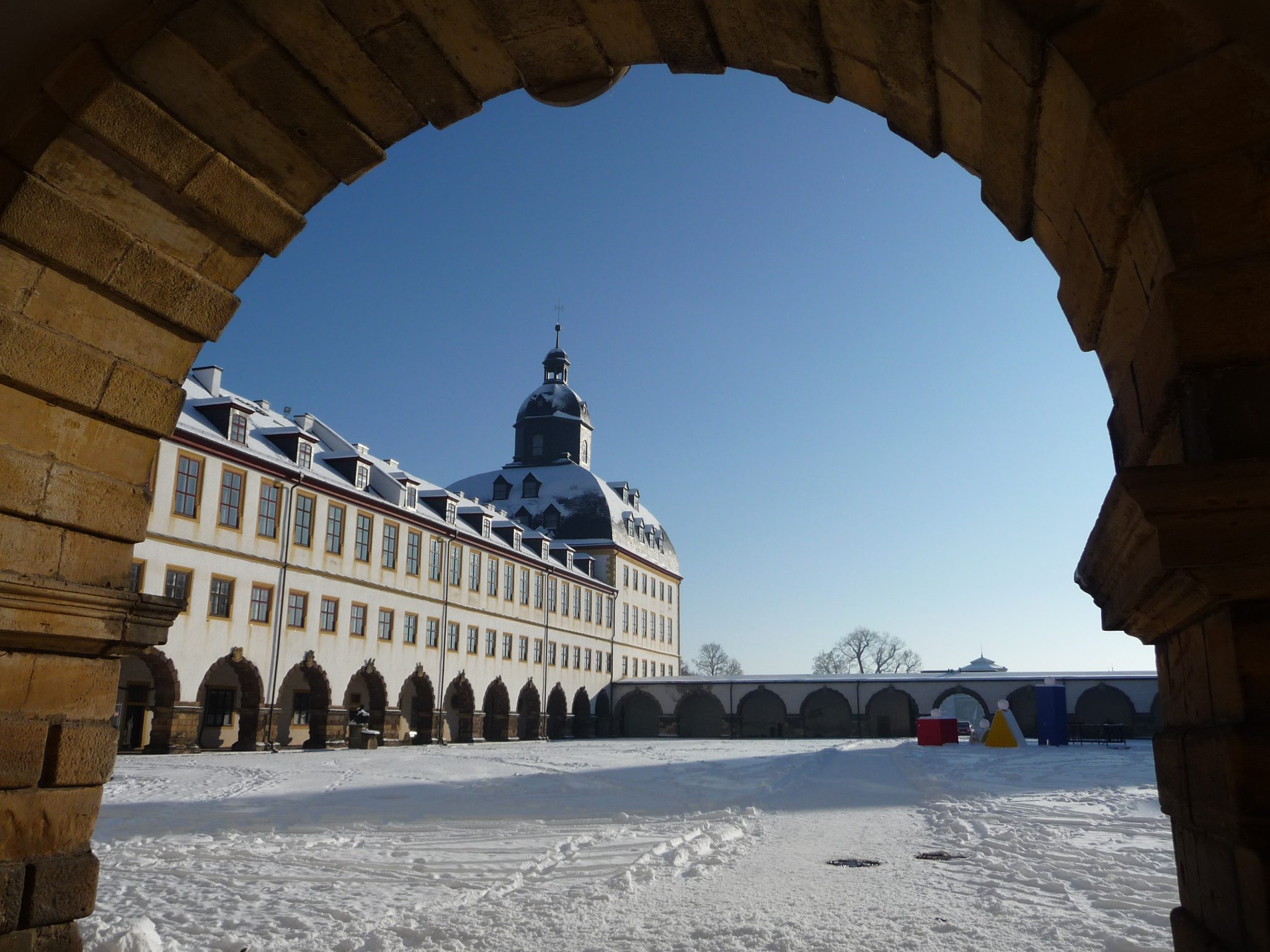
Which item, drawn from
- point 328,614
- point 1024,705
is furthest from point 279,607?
point 1024,705

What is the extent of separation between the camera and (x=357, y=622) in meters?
33.8

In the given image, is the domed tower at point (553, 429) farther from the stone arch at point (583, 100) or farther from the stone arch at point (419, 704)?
the stone arch at point (583, 100)

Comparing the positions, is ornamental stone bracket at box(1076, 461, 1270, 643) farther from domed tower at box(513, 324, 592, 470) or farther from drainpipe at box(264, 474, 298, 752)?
domed tower at box(513, 324, 592, 470)

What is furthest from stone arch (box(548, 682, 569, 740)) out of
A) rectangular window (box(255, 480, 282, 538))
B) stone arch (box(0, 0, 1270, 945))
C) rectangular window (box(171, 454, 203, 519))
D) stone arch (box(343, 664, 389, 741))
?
stone arch (box(0, 0, 1270, 945))

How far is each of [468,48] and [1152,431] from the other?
3022 millimetres

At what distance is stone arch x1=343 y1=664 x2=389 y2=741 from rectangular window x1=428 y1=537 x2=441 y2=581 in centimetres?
502

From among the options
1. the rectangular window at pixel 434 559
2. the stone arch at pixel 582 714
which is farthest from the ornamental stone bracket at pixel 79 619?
the stone arch at pixel 582 714

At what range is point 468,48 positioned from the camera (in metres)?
4.14

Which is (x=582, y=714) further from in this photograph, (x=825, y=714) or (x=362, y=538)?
(x=362, y=538)

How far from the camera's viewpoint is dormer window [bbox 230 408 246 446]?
28828mm

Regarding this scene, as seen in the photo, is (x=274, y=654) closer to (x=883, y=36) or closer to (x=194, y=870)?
(x=194, y=870)

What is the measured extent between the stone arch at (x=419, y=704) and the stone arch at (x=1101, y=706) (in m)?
29.5

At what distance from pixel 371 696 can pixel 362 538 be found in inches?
218

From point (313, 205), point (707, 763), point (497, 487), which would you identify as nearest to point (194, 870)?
point (313, 205)
